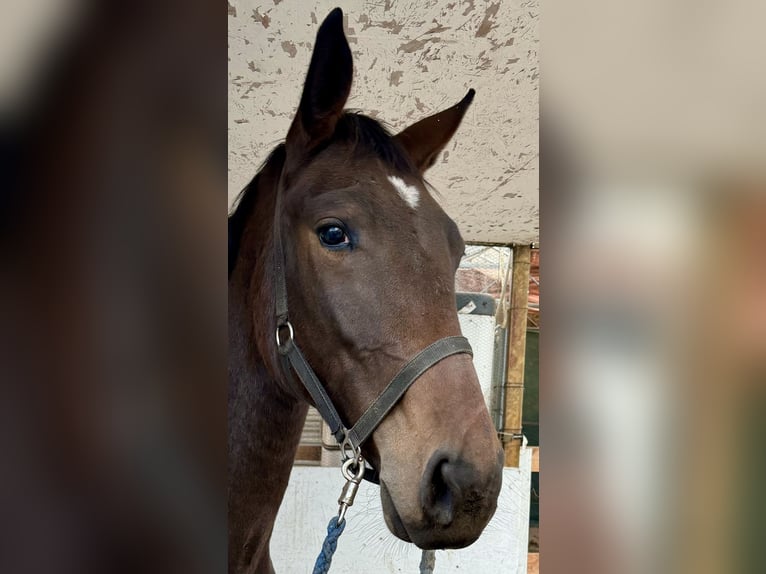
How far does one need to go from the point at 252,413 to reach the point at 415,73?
2.31ft

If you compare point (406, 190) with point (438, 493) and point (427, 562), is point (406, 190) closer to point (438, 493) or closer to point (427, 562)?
point (438, 493)

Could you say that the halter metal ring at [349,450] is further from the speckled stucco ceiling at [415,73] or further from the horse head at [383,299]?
the speckled stucco ceiling at [415,73]

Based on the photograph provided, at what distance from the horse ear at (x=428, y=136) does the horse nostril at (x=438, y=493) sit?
57cm

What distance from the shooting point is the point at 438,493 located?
616mm

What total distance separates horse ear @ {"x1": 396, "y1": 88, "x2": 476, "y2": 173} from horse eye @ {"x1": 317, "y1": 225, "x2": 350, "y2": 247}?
0.29 metres

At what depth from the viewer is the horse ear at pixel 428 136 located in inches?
38.1

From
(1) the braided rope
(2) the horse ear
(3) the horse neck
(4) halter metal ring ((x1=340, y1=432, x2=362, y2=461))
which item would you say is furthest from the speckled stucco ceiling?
(1) the braided rope
